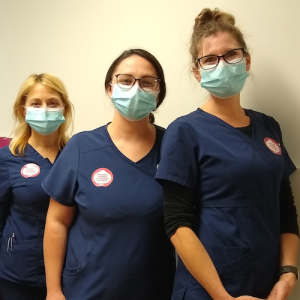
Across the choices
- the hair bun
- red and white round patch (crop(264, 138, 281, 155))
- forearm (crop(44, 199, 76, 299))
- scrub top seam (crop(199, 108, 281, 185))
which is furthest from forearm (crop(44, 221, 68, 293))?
the hair bun

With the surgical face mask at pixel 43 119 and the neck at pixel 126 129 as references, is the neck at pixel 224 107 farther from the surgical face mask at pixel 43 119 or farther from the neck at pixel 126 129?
the surgical face mask at pixel 43 119

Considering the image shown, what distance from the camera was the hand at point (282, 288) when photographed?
0.93m

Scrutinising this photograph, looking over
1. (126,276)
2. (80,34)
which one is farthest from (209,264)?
(80,34)

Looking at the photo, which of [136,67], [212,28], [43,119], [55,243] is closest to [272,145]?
[212,28]

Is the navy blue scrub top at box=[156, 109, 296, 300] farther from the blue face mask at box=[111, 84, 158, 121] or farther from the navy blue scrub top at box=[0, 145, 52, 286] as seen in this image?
the navy blue scrub top at box=[0, 145, 52, 286]

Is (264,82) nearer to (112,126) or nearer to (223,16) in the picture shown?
(223,16)

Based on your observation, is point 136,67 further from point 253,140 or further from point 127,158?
point 253,140

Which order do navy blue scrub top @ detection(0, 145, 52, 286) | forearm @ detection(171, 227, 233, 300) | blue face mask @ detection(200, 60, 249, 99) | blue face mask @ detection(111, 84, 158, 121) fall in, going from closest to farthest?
1. forearm @ detection(171, 227, 233, 300)
2. blue face mask @ detection(200, 60, 249, 99)
3. blue face mask @ detection(111, 84, 158, 121)
4. navy blue scrub top @ detection(0, 145, 52, 286)

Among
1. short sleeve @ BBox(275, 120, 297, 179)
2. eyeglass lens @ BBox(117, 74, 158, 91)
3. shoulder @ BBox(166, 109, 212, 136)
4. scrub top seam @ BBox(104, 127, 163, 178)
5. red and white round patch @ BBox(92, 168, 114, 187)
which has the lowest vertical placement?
red and white round patch @ BBox(92, 168, 114, 187)

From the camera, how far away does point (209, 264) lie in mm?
887

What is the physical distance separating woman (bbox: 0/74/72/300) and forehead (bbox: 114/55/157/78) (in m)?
0.43

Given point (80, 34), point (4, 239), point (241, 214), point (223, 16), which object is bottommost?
point (4, 239)

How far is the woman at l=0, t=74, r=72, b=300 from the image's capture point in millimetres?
1307

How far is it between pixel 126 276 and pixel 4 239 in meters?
0.66
